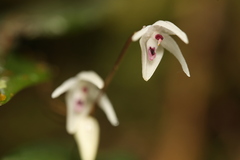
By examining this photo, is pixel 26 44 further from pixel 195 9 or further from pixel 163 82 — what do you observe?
pixel 195 9

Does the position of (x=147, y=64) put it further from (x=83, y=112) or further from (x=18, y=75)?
(x=18, y=75)

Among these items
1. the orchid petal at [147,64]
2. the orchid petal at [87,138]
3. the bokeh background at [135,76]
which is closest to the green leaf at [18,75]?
the bokeh background at [135,76]

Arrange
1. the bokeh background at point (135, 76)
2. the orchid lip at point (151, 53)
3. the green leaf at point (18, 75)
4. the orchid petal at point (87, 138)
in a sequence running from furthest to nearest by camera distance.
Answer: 1. the bokeh background at point (135, 76)
2. the orchid petal at point (87, 138)
3. the green leaf at point (18, 75)
4. the orchid lip at point (151, 53)

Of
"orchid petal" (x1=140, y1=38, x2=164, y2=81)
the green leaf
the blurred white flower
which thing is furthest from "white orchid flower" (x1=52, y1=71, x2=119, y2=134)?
"orchid petal" (x1=140, y1=38, x2=164, y2=81)

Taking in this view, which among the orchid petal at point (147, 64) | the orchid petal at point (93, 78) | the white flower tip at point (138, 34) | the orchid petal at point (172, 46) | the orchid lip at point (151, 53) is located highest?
the white flower tip at point (138, 34)

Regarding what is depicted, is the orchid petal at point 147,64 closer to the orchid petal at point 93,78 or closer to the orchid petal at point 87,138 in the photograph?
the orchid petal at point 93,78

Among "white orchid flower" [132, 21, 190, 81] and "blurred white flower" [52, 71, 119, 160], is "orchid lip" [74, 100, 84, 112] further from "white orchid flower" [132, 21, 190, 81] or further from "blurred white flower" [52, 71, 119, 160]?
"white orchid flower" [132, 21, 190, 81]
